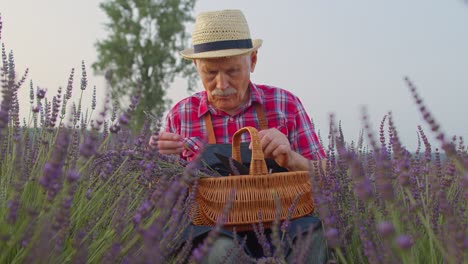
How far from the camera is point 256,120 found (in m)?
3.30

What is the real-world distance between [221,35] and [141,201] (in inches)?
55.3

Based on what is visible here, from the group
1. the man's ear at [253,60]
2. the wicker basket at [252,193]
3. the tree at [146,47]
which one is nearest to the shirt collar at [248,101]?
the man's ear at [253,60]

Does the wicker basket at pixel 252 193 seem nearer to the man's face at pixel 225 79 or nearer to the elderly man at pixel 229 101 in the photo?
the elderly man at pixel 229 101

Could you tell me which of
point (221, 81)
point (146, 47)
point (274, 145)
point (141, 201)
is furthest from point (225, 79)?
point (146, 47)

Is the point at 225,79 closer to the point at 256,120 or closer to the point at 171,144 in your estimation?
the point at 256,120

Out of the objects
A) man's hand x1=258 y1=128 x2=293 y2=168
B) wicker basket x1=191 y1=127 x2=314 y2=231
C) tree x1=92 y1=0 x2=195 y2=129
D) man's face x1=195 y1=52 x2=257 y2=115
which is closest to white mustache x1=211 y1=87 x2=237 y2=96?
man's face x1=195 y1=52 x2=257 y2=115

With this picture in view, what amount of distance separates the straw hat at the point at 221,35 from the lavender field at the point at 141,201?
2.10 ft

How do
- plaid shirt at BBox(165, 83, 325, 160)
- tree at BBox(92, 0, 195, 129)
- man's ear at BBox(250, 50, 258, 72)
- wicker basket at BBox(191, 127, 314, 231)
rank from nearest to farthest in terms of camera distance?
wicker basket at BBox(191, 127, 314, 231) → plaid shirt at BBox(165, 83, 325, 160) → man's ear at BBox(250, 50, 258, 72) → tree at BBox(92, 0, 195, 129)

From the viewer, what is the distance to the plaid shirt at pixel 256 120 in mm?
3268

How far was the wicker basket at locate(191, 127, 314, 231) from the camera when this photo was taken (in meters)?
2.43

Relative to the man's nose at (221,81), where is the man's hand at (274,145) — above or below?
below

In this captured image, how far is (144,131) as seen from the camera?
2.28 meters

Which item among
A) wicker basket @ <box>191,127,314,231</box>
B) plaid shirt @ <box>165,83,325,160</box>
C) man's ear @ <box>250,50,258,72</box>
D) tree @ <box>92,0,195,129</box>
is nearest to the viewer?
wicker basket @ <box>191,127,314,231</box>

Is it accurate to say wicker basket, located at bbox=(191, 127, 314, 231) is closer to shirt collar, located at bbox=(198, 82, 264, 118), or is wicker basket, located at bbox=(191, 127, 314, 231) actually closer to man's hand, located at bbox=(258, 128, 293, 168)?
man's hand, located at bbox=(258, 128, 293, 168)
